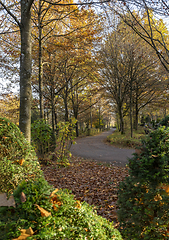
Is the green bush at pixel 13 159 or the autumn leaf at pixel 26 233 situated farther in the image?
the green bush at pixel 13 159

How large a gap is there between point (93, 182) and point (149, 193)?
3819 mm

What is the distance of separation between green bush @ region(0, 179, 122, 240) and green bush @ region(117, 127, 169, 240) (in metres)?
0.97

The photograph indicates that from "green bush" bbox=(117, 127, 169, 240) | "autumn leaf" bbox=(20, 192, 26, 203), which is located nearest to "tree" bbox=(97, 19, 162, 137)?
"green bush" bbox=(117, 127, 169, 240)

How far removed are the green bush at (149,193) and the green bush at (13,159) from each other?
4.90 feet

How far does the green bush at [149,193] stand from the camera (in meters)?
2.05

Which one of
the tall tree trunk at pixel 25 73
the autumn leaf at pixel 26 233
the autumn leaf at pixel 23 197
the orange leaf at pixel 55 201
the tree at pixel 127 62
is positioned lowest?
the autumn leaf at pixel 26 233

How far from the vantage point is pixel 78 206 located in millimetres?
1459

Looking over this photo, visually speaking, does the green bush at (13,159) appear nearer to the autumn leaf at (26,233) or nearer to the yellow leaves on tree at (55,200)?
the yellow leaves on tree at (55,200)

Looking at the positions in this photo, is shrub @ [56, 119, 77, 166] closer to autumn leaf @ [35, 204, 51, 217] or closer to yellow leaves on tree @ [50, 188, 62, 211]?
yellow leaves on tree @ [50, 188, 62, 211]

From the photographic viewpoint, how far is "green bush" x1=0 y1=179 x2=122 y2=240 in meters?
1.08

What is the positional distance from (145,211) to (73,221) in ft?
4.01

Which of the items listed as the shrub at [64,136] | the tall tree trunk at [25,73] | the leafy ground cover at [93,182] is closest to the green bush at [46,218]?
the leafy ground cover at [93,182]

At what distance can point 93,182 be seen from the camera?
18.6ft

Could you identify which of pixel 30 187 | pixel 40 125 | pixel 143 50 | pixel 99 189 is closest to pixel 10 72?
pixel 40 125
